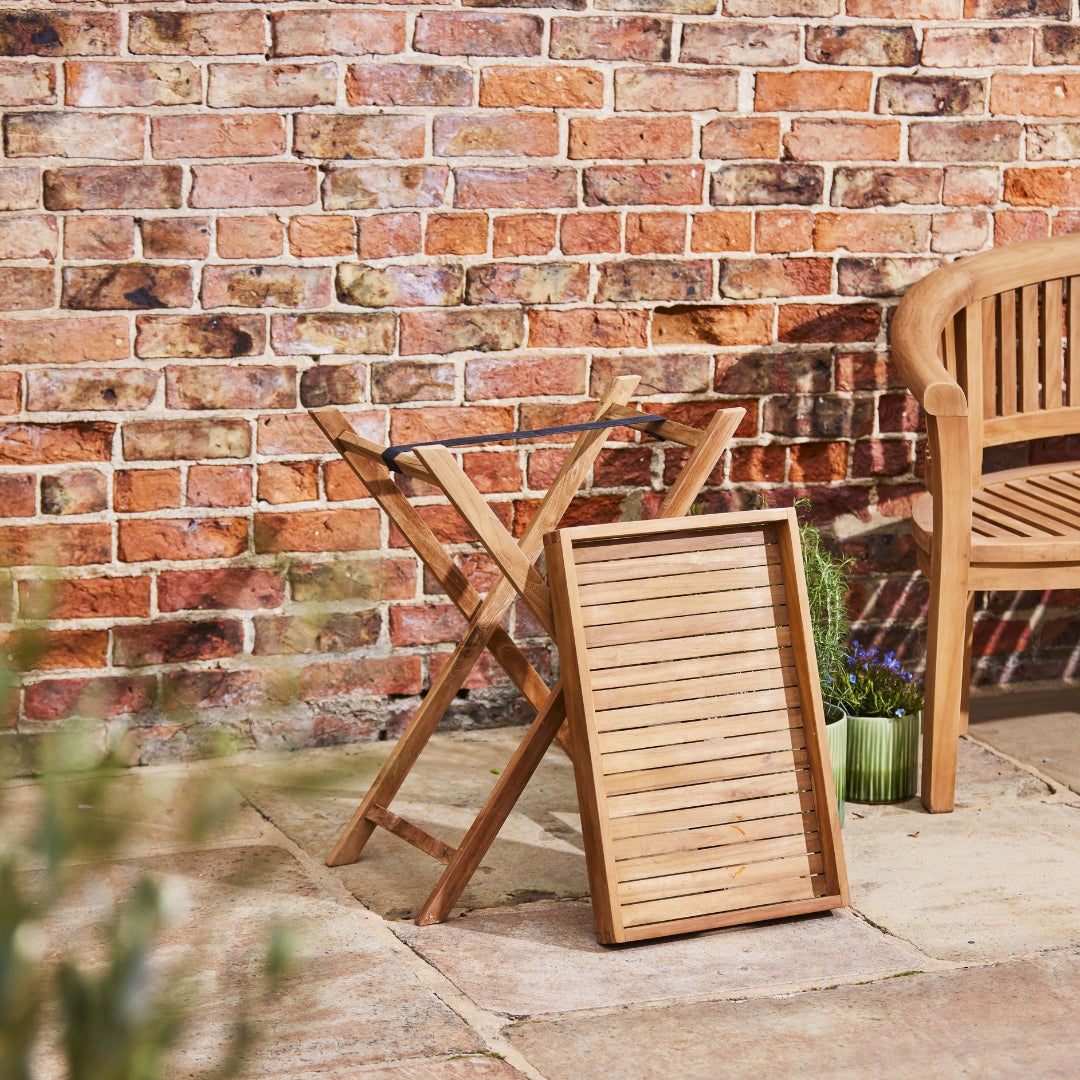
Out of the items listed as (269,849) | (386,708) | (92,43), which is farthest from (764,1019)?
(92,43)

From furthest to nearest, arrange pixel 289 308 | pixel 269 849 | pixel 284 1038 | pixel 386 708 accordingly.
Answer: pixel 386 708 < pixel 289 308 < pixel 269 849 < pixel 284 1038

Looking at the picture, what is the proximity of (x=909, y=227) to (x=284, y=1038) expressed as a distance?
2272 millimetres

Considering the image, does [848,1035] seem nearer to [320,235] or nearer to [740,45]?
[320,235]

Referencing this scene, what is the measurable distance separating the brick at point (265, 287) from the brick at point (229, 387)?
13 centimetres

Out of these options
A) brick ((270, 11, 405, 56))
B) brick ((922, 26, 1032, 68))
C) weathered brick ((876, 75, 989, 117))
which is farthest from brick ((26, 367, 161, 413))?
brick ((922, 26, 1032, 68))

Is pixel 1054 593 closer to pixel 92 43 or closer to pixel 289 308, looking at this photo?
pixel 289 308

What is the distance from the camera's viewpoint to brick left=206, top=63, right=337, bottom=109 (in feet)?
9.30

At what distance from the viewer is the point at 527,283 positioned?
10.0 feet

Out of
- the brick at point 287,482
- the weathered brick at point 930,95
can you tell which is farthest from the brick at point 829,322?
the brick at point 287,482

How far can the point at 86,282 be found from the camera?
2.83m

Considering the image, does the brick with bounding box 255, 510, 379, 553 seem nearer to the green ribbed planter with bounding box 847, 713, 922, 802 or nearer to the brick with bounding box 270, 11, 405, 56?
the brick with bounding box 270, 11, 405, 56

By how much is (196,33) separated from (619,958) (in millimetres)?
1933

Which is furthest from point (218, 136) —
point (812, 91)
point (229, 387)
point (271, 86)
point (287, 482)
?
point (812, 91)

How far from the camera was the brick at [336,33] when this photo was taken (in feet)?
9.35
